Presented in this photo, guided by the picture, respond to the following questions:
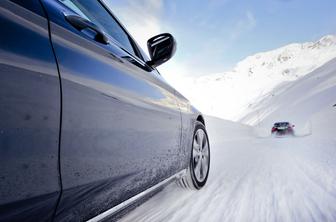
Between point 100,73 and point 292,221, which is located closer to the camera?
point 100,73

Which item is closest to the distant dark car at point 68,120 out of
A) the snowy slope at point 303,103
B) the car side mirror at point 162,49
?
the car side mirror at point 162,49

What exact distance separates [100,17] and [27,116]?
126 cm

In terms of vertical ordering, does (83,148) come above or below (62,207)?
above

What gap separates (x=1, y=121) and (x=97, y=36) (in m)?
0.80

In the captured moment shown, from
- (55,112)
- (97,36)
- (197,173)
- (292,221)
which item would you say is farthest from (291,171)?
(55,112)

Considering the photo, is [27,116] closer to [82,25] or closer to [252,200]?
[82,25]

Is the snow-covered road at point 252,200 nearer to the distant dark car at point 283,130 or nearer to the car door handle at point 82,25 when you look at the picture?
the car door handle at point 82,25

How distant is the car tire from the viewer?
8.59 ft

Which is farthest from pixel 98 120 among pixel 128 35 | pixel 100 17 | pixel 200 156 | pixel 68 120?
pixel 200 156

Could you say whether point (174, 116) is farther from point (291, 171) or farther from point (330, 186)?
point (291, 171)

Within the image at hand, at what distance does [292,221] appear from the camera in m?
1.77

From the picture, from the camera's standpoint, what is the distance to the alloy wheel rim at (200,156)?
276 centimetres

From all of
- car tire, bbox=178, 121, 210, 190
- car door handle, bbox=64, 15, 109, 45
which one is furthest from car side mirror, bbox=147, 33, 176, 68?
car tire, bbox=178, 121, 210, 190

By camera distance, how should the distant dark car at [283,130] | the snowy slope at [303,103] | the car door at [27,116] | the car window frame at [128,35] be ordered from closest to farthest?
the car door at [27,116], the car window frame at [128,35], the distant dark car at [283,130], the snowy slope at [303,103]
